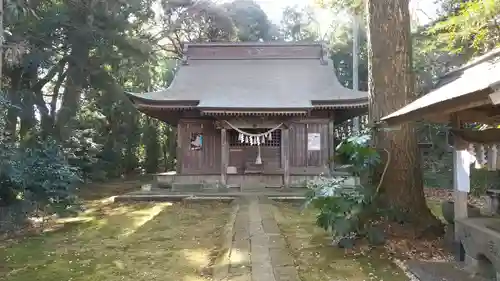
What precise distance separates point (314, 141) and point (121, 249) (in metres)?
8.62

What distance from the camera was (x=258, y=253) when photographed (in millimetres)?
5031

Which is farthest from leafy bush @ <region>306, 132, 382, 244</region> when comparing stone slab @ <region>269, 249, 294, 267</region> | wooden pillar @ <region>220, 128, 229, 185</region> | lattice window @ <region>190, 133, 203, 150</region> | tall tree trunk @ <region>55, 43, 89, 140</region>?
tall tree trunk @ <region>55, 43, 89, 140</region>

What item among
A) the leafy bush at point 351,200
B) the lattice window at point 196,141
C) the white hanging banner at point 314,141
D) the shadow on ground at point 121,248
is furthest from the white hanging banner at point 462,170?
the lattice window at point 196,141

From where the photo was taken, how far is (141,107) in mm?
13141

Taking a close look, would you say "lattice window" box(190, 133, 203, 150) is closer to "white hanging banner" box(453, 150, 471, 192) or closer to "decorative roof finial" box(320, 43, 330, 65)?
"decorative roof finial" box(320, 43, 330, 65)

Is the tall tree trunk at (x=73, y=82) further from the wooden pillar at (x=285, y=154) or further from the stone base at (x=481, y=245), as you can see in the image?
the stone base at (x=481, y=245)

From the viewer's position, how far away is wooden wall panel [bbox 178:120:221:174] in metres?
13.6

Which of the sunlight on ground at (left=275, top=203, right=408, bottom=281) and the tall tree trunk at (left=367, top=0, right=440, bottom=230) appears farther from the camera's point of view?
the tall tree trunk at (left=367, top=0, right=440, bottom=230)

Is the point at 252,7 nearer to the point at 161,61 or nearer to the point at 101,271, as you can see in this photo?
the point at 161,61

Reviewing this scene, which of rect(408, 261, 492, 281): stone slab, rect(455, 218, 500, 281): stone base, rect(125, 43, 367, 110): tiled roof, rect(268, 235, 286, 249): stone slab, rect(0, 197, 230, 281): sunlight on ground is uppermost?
rect(125, 43, 367, 110): tiled roof

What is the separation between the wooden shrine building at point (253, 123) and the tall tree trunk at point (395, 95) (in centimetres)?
618

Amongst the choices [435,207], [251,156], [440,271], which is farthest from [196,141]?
[440,271]

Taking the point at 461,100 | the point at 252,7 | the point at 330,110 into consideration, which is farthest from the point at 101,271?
the point at 252,7

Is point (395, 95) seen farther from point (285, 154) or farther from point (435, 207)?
point (285, 154)
